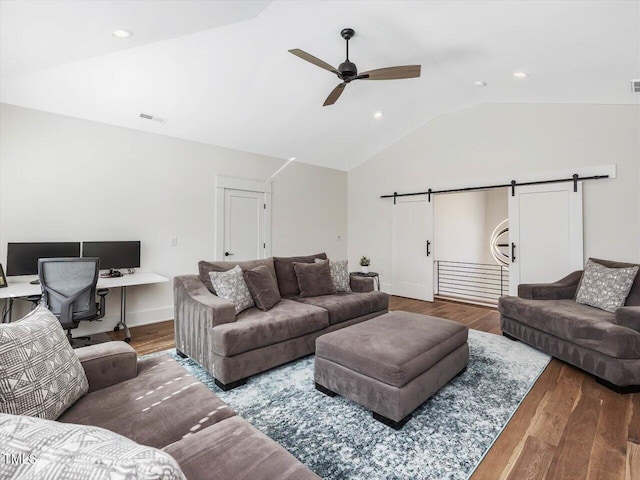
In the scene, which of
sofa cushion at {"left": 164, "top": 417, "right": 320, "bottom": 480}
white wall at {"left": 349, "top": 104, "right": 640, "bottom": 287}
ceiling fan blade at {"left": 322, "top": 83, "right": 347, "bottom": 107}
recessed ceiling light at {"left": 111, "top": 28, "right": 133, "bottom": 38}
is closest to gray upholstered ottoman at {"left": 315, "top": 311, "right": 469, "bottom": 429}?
sofa cushion at {"left": 164, "top": 417, "right": 320, "bottom": 480}

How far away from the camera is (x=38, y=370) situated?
1235 millimetres

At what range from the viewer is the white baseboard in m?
3.91

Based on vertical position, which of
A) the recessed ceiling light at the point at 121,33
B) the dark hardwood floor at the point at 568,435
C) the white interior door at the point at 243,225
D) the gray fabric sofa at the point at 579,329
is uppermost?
the recessed ceiling light at the point at 121,33

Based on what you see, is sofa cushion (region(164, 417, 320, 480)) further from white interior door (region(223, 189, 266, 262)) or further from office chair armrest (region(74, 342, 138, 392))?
white interior door (region(223, 189, 266, 262))

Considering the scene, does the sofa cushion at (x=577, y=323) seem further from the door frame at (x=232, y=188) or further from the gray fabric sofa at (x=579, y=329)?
the door frame at (x=232, y=188)

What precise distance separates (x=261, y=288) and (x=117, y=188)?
2.53m

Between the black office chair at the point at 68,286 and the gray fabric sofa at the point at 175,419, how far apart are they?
5.56 feet

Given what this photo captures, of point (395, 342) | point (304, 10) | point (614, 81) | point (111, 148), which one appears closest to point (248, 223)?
point (111, 148)

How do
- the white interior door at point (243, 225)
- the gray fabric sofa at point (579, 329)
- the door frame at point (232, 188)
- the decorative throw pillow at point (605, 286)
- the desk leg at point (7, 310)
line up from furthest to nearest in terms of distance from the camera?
the white interior door at point (243, 225) < the door frame at point (232, 188) < the desk leg at point (7, 310) < the decorative throw pillow at point (605, 286) < the gray fabric sofa at point (579, 329)

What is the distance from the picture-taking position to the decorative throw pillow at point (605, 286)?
3.09 metres

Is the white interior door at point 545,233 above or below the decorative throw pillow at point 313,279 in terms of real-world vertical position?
above

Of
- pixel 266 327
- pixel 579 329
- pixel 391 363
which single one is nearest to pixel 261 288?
pixel 266 327

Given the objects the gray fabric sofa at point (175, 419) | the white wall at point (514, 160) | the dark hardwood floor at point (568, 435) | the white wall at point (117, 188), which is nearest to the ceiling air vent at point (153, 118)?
the white wall at point (117, 188)

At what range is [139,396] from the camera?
1.51m
